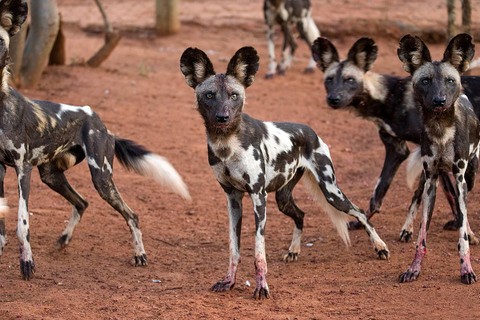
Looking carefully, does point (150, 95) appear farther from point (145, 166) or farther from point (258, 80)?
point (145, 166)

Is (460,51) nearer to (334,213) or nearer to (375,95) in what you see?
(375,95)

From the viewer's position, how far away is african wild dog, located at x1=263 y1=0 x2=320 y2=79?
11508 mm

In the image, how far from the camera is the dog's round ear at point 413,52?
448 centimetres

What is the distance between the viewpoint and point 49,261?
4.88m

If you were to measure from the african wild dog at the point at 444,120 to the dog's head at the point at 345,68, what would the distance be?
1285 millimetres

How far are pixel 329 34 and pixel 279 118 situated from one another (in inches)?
198

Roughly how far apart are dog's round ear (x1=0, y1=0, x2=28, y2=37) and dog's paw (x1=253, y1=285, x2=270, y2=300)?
2575mm

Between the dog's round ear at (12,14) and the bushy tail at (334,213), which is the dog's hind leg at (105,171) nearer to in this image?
the dog's round ear at (12,14)

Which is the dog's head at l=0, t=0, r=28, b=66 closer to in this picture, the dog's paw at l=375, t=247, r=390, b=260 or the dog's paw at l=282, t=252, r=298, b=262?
the dog's paw at l=282, t=252, r=298, b=262

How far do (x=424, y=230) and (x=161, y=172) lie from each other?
6.99 ft

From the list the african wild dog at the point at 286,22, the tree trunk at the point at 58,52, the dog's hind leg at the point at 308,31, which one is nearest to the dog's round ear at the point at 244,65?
the tree trunk at the point at 58,52

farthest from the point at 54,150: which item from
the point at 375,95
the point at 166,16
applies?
the point at 166,16

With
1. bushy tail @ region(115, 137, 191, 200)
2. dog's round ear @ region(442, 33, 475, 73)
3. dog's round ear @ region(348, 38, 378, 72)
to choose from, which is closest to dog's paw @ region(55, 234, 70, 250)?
bushy tail @ region(115, 137, 191, 200)

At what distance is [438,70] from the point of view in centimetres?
438
